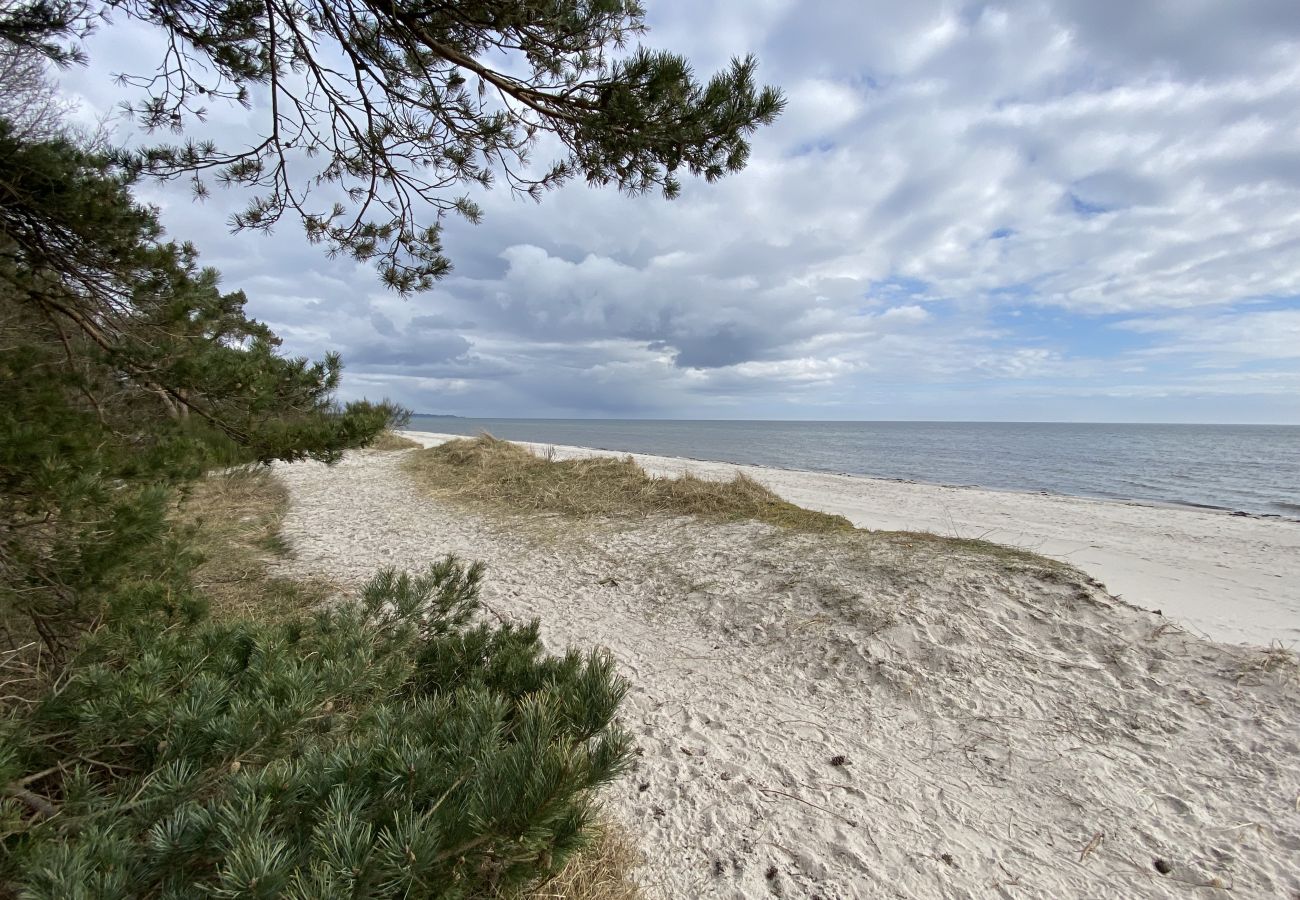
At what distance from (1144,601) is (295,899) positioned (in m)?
7.41

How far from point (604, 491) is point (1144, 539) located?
8976 millimetres

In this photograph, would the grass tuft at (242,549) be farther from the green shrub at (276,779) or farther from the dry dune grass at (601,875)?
the dry dune grass at (601,875)

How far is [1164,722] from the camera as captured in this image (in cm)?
348

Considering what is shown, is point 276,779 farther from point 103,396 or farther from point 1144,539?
point 1144,539

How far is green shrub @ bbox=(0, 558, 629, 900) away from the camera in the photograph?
105 centimetres

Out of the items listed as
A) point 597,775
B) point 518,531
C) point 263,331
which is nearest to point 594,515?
point 518,531

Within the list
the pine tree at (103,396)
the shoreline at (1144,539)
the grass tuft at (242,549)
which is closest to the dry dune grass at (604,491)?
the shoreline at (1144,539)

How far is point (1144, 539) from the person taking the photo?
31.5 ft

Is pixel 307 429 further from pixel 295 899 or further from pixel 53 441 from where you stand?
pixel 295 899

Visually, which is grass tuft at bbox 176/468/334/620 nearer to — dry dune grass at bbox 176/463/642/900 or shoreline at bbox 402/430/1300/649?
dry dune grass at bbox 176/463/642/900

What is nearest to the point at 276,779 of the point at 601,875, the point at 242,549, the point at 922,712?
the point at 601,875

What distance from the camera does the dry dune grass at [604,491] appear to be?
325 inches

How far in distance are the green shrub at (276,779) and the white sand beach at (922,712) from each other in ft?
4.68

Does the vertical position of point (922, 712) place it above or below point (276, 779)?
below
